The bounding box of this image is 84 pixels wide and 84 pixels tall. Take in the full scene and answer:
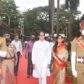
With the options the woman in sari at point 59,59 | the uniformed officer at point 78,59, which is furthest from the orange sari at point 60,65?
the uniformed officer at point 78,59

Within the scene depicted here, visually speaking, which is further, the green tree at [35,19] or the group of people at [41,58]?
the green tree at [35,19]

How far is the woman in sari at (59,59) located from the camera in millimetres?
12164

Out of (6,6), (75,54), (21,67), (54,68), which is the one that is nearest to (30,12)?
(6,6)

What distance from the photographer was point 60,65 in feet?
41.0

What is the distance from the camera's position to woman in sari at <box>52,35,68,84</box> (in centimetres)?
1216

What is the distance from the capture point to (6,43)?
1091 cm

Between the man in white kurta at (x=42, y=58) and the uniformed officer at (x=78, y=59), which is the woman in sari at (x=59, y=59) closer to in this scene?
the man in white kurta at (x=42, y=58)

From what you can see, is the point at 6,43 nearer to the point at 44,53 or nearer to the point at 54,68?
the point at 44,53

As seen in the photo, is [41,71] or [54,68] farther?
[54,68]

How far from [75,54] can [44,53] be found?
5583mm

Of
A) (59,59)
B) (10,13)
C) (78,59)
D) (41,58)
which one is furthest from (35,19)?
(78,59)

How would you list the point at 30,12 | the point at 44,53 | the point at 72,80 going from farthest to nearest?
the point at 30,12 → the point at 72,80 → the point at 44,53

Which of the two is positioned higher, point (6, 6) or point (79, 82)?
point (79, 82)

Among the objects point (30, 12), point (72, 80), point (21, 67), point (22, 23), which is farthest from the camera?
point (22, 23)
